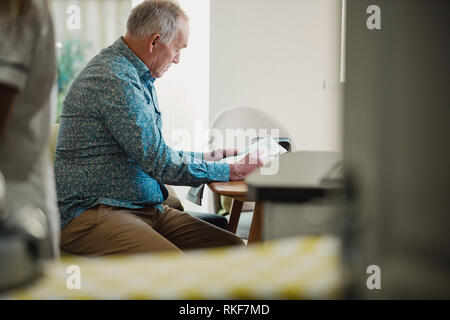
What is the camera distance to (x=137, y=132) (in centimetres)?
122

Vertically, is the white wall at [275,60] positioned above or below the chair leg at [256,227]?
above

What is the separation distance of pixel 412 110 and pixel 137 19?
3.82ft

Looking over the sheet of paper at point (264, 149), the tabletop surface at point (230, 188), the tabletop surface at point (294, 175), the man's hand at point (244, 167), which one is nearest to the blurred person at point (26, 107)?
the tabletop surface at point (294, 175)

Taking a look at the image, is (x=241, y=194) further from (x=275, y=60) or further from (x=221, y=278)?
(x=275, y=60)

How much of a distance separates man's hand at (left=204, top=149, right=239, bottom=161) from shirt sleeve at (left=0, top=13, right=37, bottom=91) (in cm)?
122

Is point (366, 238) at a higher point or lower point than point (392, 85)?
lower

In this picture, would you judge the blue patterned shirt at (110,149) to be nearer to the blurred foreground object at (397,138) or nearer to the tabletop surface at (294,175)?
the tabletop surface at (294,175)

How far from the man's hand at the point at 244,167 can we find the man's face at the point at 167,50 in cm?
42

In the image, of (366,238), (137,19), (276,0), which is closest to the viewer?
(366,238)

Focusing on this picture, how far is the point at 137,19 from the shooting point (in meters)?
1.46

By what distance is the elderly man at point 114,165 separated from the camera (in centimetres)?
122

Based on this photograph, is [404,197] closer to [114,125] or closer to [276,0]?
[114,125]
